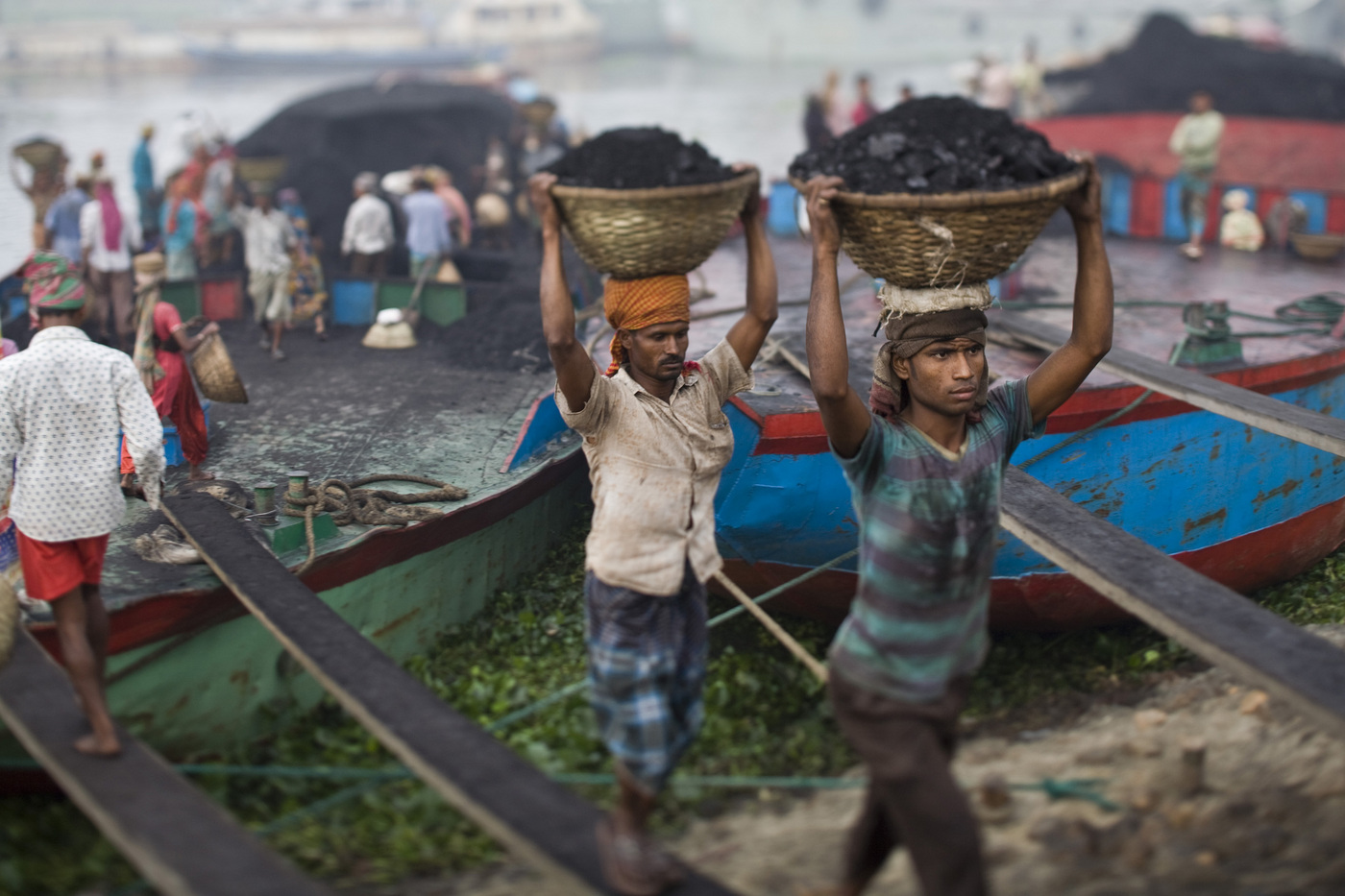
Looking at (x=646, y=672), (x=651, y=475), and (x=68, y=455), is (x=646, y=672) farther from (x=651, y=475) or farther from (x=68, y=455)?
(x=68, y=455)

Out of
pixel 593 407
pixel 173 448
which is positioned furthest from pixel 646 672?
pixel 173 448

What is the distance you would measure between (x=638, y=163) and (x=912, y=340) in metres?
1.06

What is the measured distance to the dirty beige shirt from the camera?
3047mm

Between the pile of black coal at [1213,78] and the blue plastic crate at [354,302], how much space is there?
443 inches

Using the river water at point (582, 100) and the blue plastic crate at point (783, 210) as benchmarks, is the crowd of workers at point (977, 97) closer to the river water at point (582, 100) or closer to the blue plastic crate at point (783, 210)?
the blue plastic crate at point (783, 210)

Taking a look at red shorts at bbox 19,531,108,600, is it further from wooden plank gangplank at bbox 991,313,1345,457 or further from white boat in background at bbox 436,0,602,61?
white boat in background at bbox 436,0,602,61

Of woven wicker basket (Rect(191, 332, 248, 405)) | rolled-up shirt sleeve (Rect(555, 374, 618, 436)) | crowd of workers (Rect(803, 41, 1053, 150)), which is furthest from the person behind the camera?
crowd of workers (Rect(803, 41, 1053, 150))

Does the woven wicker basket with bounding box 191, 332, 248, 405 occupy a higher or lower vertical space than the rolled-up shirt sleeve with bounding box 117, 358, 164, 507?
lower

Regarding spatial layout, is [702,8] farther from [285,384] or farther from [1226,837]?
[1226,837]

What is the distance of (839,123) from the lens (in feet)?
51.9

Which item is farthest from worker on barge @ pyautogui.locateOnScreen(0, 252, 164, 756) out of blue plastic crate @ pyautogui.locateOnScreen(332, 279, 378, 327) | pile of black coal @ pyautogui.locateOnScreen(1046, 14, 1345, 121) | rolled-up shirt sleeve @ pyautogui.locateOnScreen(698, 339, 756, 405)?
pile of black coal @ pyautogui.locateOnScreen(1046, 14, 1345, 121)

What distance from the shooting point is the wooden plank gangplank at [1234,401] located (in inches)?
197

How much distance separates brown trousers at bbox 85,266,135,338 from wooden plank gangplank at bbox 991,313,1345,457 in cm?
701

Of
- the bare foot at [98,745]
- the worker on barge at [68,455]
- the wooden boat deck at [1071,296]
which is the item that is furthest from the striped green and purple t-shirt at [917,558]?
the wooden boat deck at [1071,296]
